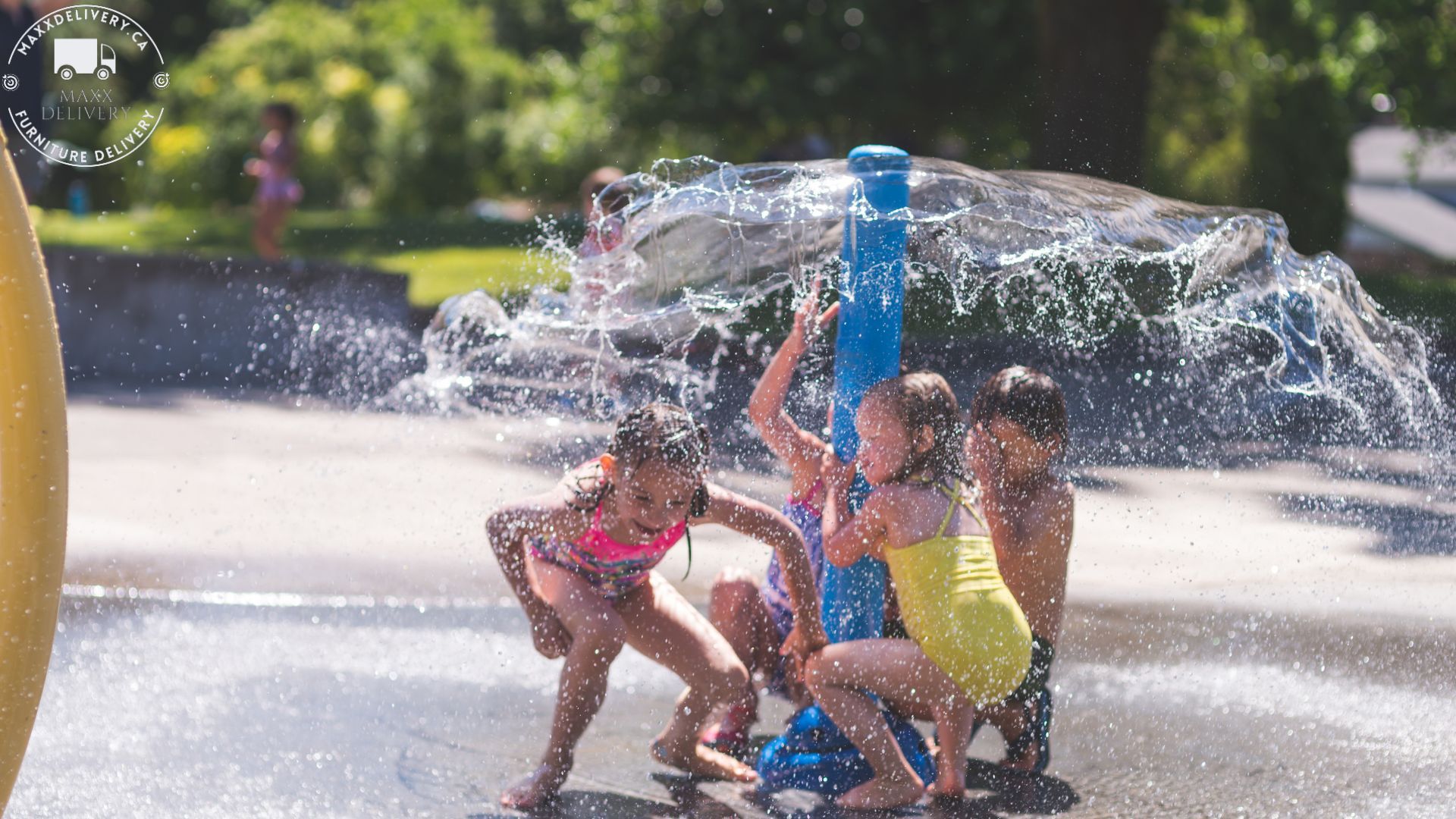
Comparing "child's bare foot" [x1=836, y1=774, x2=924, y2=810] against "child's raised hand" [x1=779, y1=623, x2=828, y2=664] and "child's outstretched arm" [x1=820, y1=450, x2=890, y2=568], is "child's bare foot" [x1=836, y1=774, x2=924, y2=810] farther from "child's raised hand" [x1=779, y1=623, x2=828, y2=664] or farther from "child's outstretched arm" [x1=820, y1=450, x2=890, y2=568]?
"child's outstretched arm" [x1=820, y1=450, x2=890, y2=568]

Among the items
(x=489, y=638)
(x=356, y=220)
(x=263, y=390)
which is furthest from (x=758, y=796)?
(x=356, y=220)

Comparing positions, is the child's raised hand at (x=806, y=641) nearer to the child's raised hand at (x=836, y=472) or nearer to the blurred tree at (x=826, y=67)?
the child's raised hand at (x=836, y=472)

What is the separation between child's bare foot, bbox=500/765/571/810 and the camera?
11.0 ft

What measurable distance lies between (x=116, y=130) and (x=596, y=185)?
689 inches

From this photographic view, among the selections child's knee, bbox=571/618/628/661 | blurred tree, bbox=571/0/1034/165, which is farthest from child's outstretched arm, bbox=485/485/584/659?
blurred tree, bbox=571/0/1034/165

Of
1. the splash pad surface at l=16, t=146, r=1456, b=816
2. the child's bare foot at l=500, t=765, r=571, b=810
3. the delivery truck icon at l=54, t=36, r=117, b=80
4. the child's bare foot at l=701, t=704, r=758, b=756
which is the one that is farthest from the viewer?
the delivery truck icon at l=54, t=36, r=117, b=80

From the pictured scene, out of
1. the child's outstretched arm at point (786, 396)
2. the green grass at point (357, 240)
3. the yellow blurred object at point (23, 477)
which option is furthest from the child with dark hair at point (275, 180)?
the yellow blurred object at point (23, 477)

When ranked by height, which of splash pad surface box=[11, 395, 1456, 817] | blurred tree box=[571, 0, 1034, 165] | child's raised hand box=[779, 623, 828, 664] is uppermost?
blurred tree box=[571, 0, 1034, 165]

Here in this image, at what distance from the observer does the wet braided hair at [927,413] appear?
3379 mm

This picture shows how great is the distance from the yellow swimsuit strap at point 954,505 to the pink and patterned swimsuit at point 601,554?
0.56m

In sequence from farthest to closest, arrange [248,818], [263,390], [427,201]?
1. [427,201]
2. [263,390]
3. [248,818]

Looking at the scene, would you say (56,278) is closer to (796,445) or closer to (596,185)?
(596,185)

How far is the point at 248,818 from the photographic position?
130 inches

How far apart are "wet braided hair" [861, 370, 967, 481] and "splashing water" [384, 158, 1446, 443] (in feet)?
0.91
